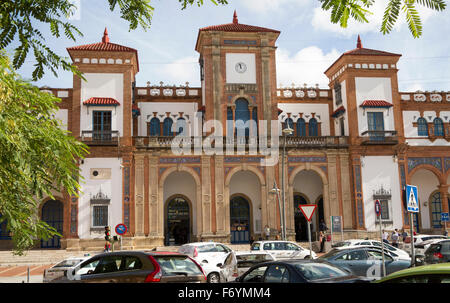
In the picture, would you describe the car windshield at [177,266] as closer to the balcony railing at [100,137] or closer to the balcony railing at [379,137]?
the balcony railing at [100,137]

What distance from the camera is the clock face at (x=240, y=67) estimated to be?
121 feet

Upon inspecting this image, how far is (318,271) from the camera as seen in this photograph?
9.23 m

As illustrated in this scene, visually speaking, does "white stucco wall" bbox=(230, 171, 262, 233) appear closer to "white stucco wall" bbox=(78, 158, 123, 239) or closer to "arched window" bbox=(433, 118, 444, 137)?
"white stucco wall" bbox=(78, 158, 123, 239)

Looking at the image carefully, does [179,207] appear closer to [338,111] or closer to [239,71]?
[239,71]

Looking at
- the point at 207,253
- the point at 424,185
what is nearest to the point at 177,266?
the point at 207,253

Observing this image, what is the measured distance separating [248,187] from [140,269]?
27.8m

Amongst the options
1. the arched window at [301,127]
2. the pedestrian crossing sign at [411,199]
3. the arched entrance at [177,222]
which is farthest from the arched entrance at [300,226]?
the pedestrian crossing sign at [411,199]

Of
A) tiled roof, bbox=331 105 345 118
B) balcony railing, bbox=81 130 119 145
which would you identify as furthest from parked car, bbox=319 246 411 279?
tiled roof, bbox=331 105 345 118

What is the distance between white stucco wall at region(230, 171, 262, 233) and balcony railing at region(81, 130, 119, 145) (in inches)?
413

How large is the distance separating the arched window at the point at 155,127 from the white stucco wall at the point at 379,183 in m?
17.2

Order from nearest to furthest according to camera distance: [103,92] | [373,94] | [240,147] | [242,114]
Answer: [103,92], [240,147], [242,114], [373,94]

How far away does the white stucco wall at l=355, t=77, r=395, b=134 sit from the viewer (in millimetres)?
36531
